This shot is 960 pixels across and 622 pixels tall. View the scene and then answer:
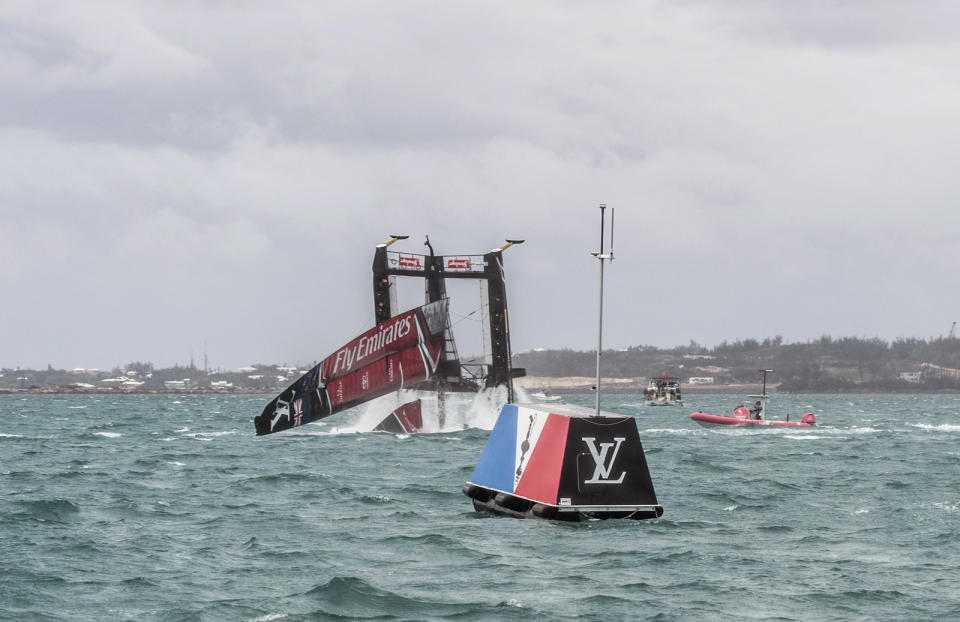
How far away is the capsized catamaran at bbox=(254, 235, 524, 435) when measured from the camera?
132ft

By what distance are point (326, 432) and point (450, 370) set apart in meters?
8.18

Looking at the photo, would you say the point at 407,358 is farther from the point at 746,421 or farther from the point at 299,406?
the point at 746,421

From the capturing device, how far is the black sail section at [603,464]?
712 inches

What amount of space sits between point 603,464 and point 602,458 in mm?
99

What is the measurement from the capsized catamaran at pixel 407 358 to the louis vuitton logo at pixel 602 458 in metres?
22.2

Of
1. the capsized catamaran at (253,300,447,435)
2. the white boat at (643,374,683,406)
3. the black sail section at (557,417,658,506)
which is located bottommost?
the white boat at (643,374,683,406)

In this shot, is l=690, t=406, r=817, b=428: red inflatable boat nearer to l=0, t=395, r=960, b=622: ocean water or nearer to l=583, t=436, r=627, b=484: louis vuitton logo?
l=0, t=395, r=960, b=622: ocean water

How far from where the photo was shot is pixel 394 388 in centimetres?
4062

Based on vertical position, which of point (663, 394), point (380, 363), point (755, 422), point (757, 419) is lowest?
point (663, 394)

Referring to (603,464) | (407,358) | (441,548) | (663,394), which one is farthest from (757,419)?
(663,394)

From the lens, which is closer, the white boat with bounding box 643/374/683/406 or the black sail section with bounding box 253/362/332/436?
the black sail section with bounding box 253/362/332/436

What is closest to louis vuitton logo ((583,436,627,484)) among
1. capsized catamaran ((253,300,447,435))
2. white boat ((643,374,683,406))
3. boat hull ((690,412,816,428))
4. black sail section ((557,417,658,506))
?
black sail section ((557,417,658,506))

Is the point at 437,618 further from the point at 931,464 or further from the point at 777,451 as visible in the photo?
the point at 777,451

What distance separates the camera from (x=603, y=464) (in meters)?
18.3
